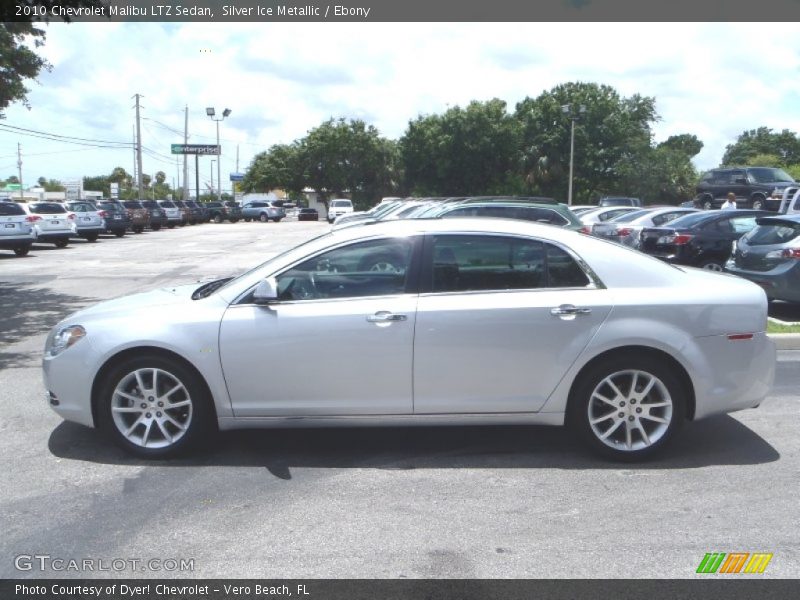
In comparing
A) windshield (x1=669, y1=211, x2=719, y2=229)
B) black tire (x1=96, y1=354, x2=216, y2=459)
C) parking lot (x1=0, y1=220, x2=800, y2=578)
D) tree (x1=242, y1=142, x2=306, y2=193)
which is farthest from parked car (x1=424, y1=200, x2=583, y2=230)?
tree (x1=242, y1=142, x2=306, y2=193)

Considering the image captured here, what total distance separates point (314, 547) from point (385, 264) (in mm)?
2096

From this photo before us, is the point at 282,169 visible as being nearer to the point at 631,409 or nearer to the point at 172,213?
the point at 172,213

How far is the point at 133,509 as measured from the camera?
15.4 feet

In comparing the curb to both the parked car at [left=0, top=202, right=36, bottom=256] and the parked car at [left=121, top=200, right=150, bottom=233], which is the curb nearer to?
the parked car at [left=0, top=202, right=36, bottom=256]

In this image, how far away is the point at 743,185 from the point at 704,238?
16.1 meters

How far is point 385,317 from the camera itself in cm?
532

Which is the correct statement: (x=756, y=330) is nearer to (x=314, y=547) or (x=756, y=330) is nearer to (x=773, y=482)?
(x=773, y=482)

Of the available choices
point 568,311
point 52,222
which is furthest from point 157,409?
point 52,222

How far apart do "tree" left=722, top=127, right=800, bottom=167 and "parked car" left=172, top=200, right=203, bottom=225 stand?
5543 cm

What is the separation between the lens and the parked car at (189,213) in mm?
50213

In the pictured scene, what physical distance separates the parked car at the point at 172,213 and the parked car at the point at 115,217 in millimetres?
9857

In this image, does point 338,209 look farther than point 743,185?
Yes

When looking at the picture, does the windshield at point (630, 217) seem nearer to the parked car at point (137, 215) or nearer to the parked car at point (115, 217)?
the parked car at point (115, 217)

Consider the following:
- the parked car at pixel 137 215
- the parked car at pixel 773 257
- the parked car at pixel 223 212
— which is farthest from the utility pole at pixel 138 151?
the parked car at pixel 773 257
